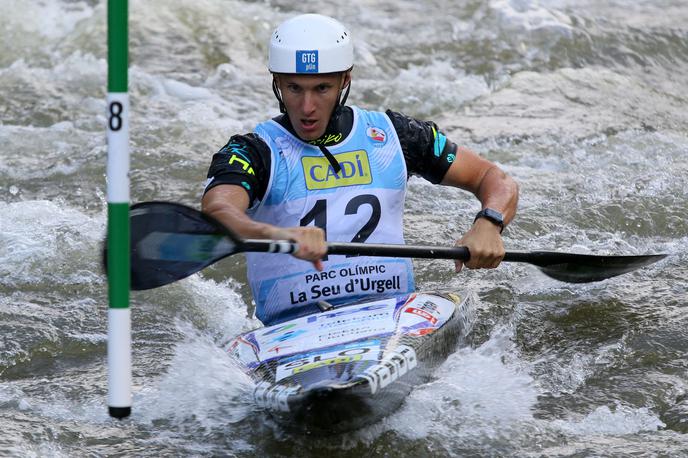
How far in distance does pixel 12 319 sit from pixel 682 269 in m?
3.77

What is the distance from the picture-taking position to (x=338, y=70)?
15.2 feet

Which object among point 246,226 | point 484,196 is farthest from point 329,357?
point 484,196

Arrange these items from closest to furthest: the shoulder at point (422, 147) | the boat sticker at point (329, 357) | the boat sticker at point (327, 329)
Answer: the boat sticker at point (329, 357) → the boat sticker at point (327, 329) → the shoulder at point (422, 147)

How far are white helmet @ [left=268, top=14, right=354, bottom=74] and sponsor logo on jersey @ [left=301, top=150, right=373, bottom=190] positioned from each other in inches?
15.2

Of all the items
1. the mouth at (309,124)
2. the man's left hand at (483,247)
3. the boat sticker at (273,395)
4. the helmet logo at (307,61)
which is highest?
the helmet logo at (307,61)

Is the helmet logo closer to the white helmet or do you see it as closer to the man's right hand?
the white helmet

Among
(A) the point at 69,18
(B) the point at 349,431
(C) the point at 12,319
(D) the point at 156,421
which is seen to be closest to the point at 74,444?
(D) the point at 156,421

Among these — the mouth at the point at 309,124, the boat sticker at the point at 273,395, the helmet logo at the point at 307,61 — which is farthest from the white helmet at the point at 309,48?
the boat sticker at the point at 273,395

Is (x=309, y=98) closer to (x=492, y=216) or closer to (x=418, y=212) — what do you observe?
(x=492, y=216)

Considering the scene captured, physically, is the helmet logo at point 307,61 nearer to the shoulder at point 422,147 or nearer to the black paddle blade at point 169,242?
the shoulder at point 422,147

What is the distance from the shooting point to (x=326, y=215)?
4.70 metres

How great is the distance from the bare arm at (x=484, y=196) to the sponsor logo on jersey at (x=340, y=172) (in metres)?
0.51

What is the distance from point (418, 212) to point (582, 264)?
2136 millimetres

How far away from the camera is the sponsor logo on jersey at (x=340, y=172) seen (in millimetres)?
4727
